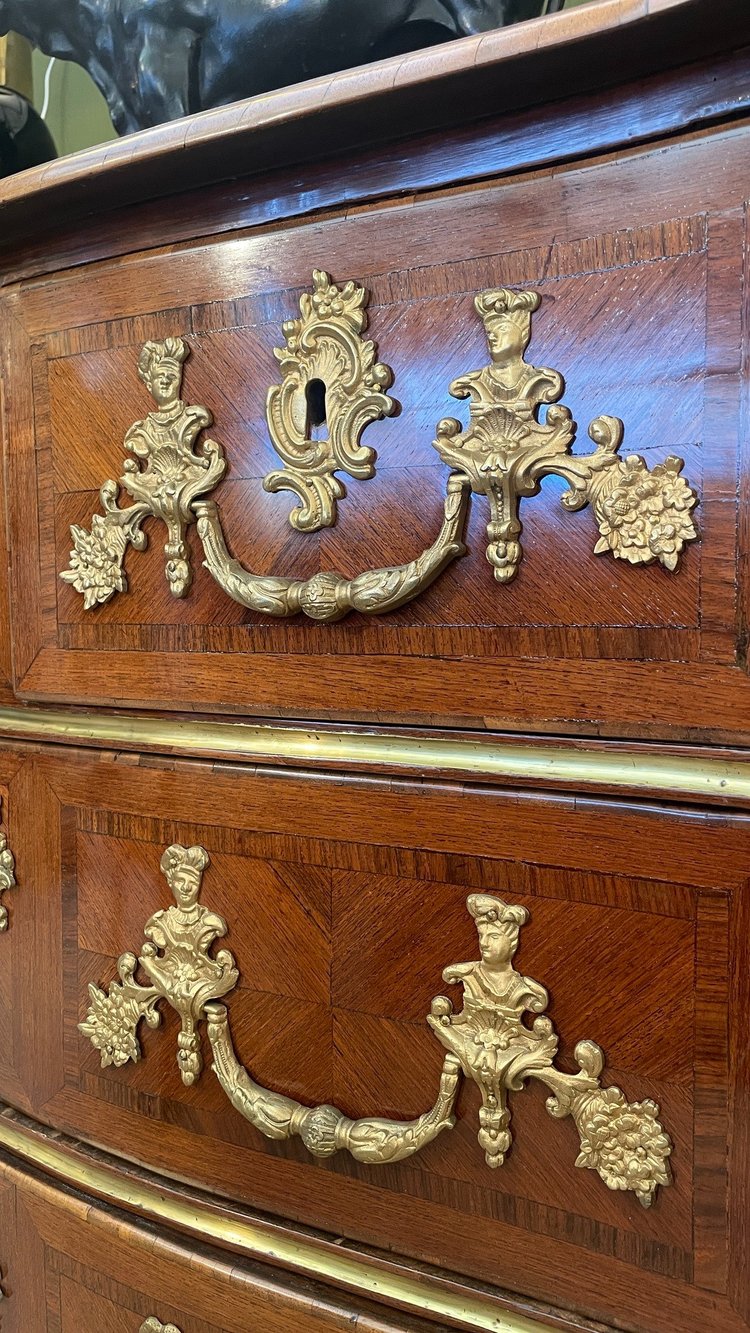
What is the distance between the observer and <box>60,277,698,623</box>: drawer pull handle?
365 mm

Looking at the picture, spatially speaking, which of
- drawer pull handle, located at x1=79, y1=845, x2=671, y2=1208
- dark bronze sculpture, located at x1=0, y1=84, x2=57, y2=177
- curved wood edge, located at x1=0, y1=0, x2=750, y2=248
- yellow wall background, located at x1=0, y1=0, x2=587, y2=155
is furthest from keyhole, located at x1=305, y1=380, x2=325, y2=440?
yellow wall background, located at x1=0, y1=0, x2=587, y2=155

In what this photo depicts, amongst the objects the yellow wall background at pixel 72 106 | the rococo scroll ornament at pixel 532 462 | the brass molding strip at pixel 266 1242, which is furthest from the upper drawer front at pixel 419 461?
the yellow wall background at pixel 72 106

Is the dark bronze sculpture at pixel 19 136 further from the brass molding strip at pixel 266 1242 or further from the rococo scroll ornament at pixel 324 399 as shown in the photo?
the brass molding strip at pixel 266 1242

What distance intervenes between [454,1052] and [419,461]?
0.26 meters

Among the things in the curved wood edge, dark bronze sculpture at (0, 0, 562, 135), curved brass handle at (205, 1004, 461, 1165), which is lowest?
curved brass handle at (205, 1004, 461, 1165)

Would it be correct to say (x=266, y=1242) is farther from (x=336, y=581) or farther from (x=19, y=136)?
(x=19, y=136)

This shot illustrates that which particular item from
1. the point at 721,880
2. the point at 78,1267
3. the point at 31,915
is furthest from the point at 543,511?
the point at 78,1267

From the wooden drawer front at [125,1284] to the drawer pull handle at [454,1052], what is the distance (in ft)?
0.27

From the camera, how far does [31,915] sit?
542 mm

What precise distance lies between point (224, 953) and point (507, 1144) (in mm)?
165

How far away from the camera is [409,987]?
0.42 metres

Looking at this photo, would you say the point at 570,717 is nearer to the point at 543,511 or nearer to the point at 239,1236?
the point at 543,511

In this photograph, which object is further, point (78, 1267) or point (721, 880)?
point (78, 1267)

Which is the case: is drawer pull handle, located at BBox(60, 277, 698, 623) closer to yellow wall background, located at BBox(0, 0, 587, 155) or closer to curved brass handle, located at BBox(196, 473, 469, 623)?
curved brass handle, located at BBox(196, 473, 469, 623)
